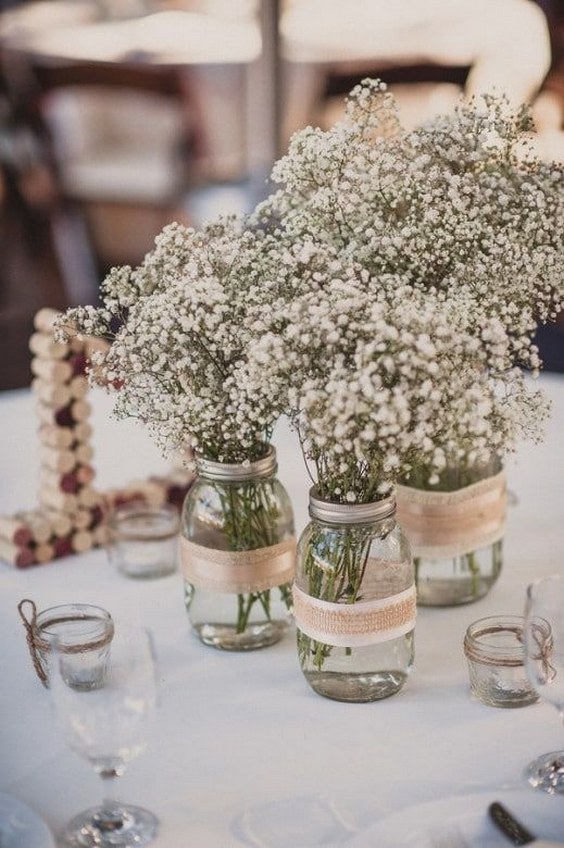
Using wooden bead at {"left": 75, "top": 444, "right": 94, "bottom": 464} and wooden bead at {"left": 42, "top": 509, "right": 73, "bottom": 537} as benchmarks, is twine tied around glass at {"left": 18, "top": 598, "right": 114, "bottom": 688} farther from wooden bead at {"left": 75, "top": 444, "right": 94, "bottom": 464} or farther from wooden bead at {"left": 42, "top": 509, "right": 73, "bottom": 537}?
wooden bead at {"left": 75, "top": 444, "right": 94, "bottom": 464}

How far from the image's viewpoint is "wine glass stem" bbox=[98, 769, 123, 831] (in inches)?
44.3

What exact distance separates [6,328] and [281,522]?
3.16m

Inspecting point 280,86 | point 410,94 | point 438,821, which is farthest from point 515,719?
point 280,86

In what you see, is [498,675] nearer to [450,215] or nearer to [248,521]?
[248,521]

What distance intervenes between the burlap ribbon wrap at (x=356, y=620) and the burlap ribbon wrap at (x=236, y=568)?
0.14 m

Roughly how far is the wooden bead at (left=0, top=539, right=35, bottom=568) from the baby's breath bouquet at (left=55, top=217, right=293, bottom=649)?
0.39 metres

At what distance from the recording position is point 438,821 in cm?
109

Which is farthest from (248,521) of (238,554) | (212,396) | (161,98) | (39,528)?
(161,98)

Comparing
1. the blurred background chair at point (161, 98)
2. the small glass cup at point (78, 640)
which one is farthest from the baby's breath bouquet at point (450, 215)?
the blurred background chair at point (161, 98)

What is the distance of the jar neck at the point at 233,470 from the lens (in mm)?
1480

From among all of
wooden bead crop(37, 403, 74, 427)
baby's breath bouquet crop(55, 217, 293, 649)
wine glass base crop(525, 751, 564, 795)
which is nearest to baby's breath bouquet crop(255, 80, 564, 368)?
baby's breath bouquet crop(55, 217, 293, 649)

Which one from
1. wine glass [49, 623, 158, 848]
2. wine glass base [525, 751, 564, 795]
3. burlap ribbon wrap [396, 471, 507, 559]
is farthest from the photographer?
burlap ribbon wrap [396, 471, 507, 559]

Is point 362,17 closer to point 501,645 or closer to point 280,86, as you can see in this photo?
point 280,86

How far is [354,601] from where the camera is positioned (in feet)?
4.42
